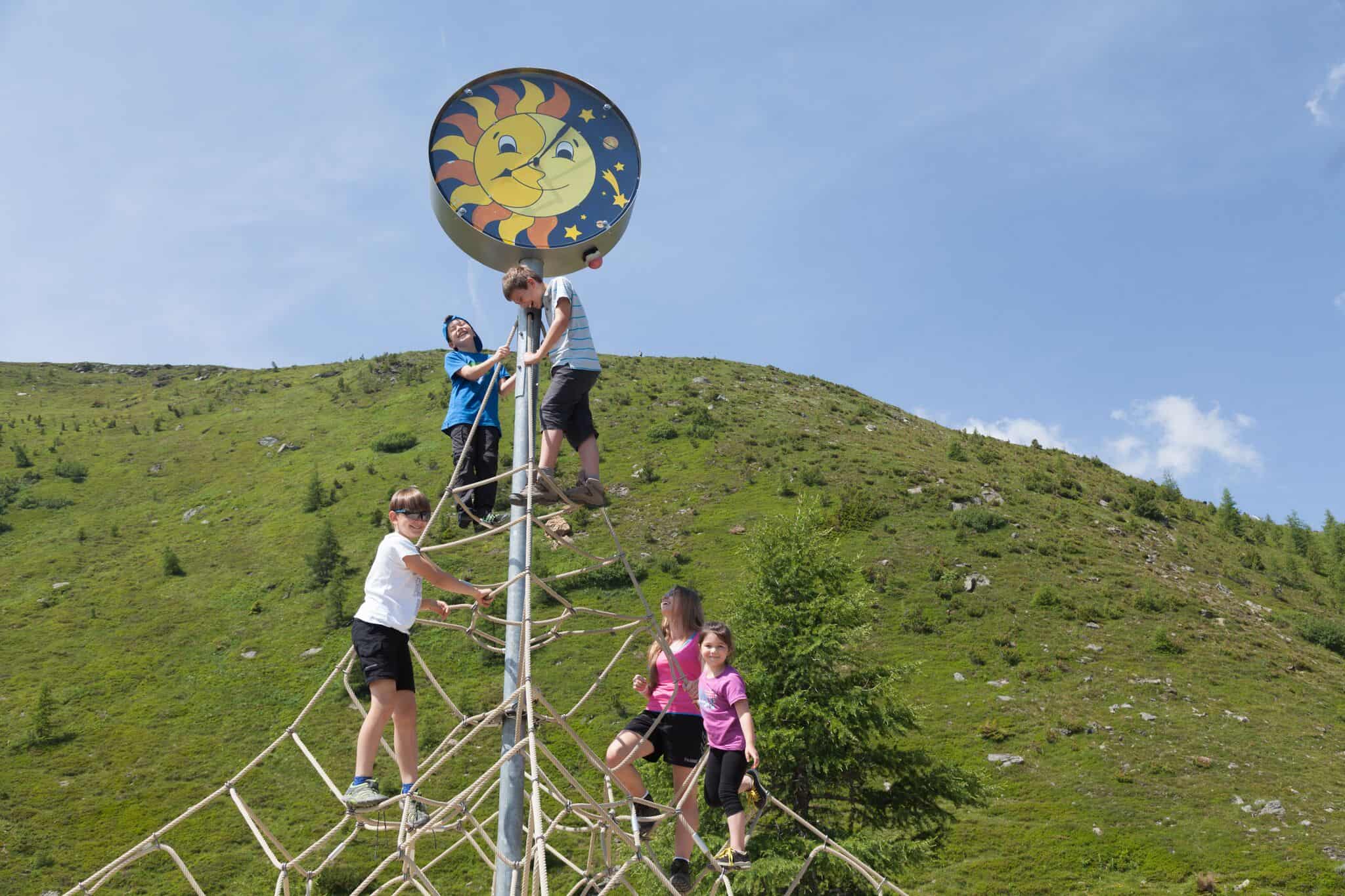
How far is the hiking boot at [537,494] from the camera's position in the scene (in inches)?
214

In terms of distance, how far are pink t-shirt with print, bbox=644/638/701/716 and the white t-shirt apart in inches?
68.8

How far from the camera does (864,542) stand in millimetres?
50062

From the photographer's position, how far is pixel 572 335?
6004mm

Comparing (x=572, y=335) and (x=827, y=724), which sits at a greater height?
(x=572, y=335)

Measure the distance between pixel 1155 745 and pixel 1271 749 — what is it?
383 cm

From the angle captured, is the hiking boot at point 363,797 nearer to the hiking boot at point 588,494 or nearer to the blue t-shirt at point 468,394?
the hiking boot at point 588,494

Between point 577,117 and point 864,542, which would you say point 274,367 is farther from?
point 577,117

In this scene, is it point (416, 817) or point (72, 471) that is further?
point (72, 471)

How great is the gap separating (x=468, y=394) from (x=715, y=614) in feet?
100

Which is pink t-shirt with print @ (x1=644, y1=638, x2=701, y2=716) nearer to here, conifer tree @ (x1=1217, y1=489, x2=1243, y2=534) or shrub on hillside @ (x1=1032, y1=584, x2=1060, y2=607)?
shrub on hillside @ (x1=1032, y1=584, x2=1060, y2=607)

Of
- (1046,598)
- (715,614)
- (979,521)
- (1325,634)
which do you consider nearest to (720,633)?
(715,614)

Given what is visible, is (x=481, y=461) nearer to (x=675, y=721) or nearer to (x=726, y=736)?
(x=675, y=721)

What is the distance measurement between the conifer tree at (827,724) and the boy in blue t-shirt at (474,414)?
1305 centimetres

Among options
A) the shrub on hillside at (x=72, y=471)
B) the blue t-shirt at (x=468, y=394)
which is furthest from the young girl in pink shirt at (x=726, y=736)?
the shrub on hillside at (x=72, y=471)
